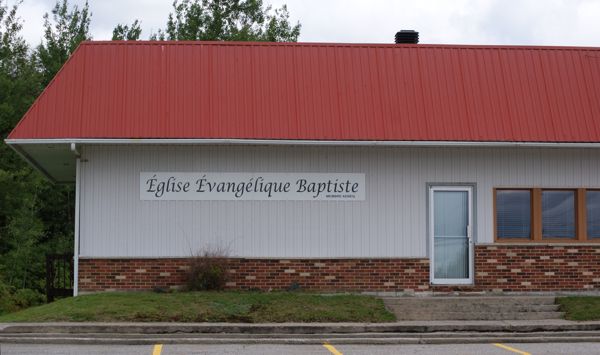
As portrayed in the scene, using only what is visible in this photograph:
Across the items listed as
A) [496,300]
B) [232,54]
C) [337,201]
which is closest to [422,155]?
[337,201]

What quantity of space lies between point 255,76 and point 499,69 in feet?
17.1

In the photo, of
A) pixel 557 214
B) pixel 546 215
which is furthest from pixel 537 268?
pixel 557 214

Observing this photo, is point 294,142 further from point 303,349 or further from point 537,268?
point 537,268

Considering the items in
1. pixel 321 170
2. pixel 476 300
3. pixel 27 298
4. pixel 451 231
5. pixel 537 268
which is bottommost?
pixel 27 298

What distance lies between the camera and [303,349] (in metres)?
13.9

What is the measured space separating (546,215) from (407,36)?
211 inches

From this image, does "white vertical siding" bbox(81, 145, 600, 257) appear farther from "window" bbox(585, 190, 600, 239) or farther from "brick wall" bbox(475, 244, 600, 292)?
"window" bbox(585, 190, 600, 239)

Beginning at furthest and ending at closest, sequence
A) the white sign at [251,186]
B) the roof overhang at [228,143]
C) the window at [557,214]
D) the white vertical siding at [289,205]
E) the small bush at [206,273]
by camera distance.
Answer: the window at [557,214] < the white sign at [251,186] < the white vertical siding at [289,205] < the small bush at [206,273] < the roof overhang at [228,143]

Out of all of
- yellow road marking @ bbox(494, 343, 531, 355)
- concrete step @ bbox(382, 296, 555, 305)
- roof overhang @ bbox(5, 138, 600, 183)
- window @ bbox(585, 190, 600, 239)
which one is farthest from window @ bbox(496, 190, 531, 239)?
yellow road marking @ bbox(494, 343, 531, 355)

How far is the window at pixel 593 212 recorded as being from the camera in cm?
1884

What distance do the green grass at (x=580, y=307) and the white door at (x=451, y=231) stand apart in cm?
200

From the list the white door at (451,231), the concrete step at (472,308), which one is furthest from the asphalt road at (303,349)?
the white door at (451,231)

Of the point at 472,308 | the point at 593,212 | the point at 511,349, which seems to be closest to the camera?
the point at 511,349

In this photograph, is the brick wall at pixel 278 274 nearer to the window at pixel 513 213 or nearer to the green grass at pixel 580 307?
the window at pixel 513 213
